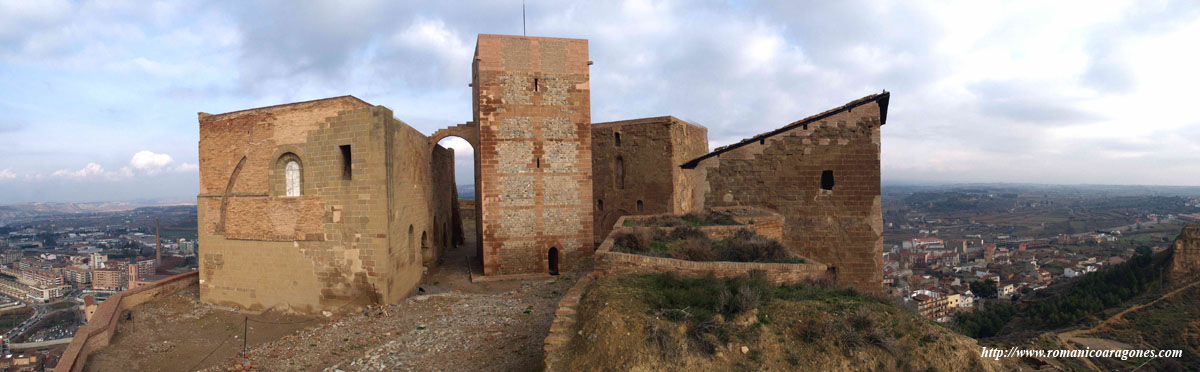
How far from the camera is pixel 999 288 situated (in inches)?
1358

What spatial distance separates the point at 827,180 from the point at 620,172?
8.88 m

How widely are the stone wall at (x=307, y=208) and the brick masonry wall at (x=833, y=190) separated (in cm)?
820

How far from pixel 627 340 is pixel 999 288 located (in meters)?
41.3

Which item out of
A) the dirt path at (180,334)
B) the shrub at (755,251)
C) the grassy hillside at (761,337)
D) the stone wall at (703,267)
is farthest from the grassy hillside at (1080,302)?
the dirt path at (180,334)

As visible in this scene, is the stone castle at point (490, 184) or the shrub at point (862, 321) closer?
the shrub at point (862, 321)

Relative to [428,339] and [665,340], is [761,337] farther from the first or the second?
[428,339]

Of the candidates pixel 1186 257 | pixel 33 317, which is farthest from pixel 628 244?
pixel 33 317

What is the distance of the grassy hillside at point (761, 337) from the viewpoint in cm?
431

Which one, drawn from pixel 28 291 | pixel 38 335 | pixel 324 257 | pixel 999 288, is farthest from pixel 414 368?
pixel 999 288

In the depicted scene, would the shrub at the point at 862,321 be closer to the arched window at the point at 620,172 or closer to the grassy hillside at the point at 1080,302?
the arched window at the point at 620,172

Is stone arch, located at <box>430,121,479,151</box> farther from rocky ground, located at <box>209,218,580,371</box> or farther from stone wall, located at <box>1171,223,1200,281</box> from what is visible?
stone wall, located at <box>1171,223,1200,281</box>

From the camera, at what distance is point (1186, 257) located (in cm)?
2095

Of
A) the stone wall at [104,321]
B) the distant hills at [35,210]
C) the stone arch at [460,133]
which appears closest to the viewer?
the stone wall at [104,321]

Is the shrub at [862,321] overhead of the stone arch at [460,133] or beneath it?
beneath
